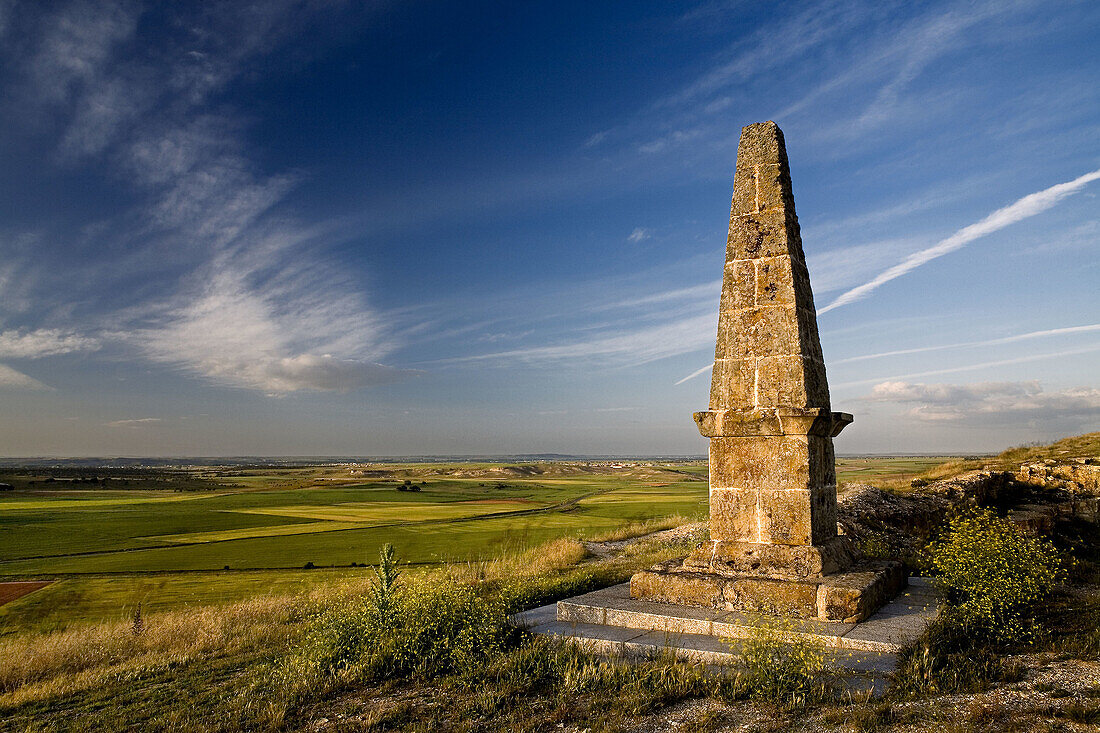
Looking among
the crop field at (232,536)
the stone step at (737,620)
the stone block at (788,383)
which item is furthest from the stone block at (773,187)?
the crop field at (232,536)

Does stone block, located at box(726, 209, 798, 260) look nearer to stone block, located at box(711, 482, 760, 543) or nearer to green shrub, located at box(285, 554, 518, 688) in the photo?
stone block, located at box(711, 482, 760, 543)

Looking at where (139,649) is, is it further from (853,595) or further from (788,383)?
(788,383)

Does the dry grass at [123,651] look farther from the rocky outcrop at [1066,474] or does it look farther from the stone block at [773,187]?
the rocky outcrop at [1066,474]

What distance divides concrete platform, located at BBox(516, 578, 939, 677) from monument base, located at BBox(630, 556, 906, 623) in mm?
131

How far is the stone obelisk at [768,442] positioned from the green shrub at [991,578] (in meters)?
0.69

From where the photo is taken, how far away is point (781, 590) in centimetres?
649

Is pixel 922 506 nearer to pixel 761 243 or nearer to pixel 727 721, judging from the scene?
pixel 761 243

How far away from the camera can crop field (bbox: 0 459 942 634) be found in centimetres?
2491

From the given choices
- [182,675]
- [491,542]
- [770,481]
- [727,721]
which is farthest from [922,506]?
[491,542]

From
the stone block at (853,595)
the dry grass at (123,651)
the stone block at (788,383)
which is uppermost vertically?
the stone block at (788,383)

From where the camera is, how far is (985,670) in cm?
470

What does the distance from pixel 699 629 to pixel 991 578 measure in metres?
2.93

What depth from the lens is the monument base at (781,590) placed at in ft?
20.2

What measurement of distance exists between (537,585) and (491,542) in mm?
28320
